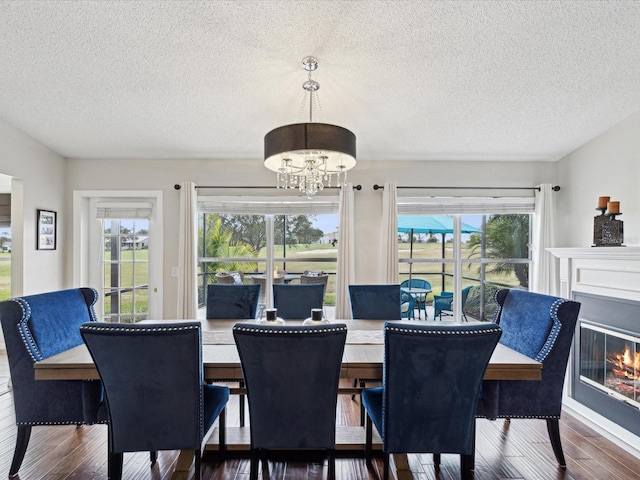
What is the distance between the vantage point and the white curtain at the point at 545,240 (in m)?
4.11

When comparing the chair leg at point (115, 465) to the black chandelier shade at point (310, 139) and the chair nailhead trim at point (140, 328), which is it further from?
the black chandelier shade at point (310, 139)

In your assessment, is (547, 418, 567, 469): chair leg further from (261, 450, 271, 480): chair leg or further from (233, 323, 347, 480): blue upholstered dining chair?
(261, 450, 271, 480): chair leg

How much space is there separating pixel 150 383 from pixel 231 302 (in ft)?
5.16

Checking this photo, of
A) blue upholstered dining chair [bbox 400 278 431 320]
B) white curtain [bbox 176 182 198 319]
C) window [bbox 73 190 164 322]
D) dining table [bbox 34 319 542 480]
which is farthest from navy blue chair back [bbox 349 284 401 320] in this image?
window [bbox 73 190 164 322]

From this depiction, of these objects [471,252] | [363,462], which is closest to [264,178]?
[471,252]

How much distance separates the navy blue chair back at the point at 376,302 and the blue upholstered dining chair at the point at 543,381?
1169 mm

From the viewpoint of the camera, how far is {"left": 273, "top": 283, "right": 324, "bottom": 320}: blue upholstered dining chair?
10.8 feet

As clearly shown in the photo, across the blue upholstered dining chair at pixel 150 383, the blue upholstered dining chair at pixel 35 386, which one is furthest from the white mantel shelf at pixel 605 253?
the blue upholstered dining chair at pixel 35 386

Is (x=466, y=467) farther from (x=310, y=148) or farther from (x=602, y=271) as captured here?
(x=602, y=271)

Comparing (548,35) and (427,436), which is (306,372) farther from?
(548,35)

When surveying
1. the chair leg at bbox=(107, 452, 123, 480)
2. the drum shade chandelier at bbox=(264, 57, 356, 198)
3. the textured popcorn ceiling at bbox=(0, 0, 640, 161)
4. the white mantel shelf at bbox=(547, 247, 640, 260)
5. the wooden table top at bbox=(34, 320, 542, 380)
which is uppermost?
the textured popcorn ceiling at bbox=(0, 0, 640, 161)

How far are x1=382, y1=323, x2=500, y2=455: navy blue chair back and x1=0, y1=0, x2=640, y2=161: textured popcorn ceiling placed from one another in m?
1.74

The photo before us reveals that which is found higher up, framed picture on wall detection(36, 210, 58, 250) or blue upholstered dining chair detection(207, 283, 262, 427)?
framed picture on wall detection(36, 210, 58, 250)

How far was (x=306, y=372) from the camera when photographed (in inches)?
66.8
